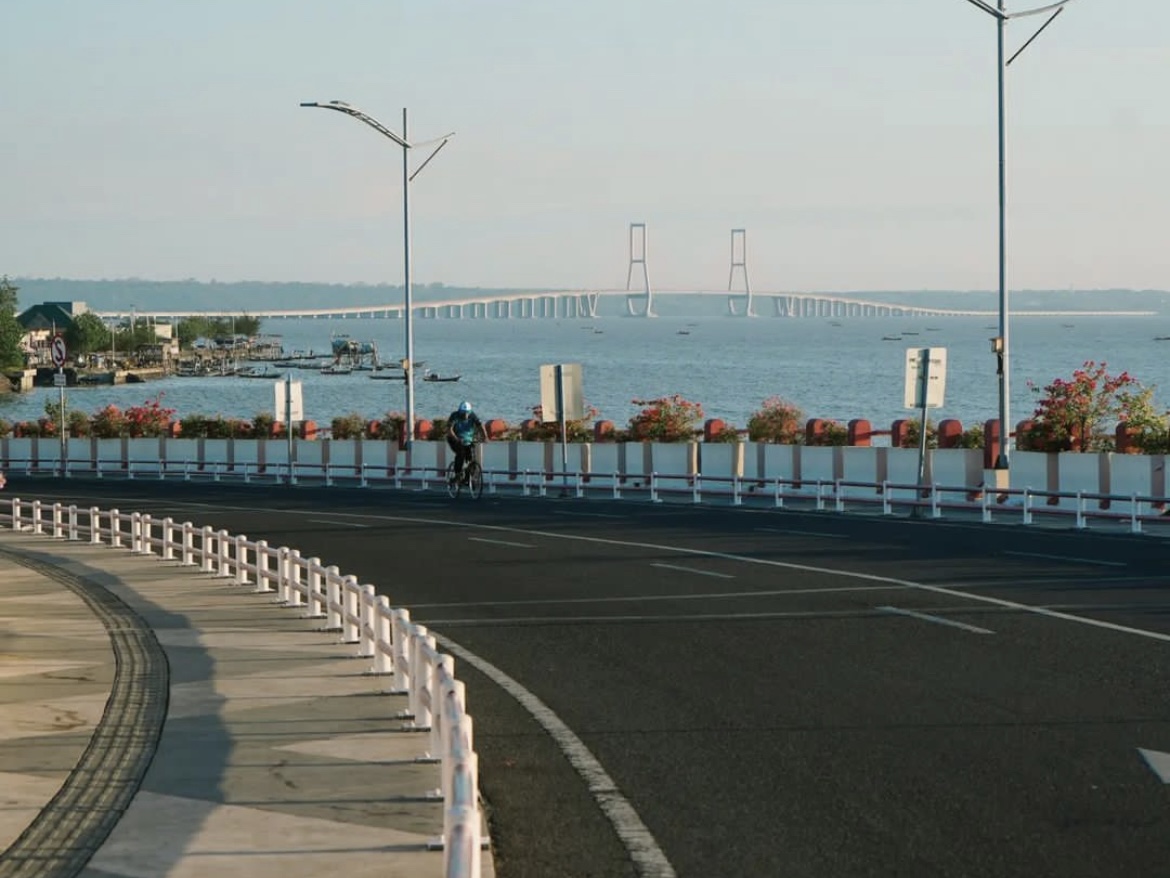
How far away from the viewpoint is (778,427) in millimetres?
55344

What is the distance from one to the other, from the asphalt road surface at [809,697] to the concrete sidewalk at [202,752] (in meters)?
0.85

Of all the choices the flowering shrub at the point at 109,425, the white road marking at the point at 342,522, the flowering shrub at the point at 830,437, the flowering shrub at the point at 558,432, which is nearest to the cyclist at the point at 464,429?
the white road marking at the point at 342,522

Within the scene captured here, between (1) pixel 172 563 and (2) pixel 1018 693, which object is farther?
(1) pixel 172 563

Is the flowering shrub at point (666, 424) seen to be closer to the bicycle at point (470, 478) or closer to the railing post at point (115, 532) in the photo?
the bicycle at point (470, 478)

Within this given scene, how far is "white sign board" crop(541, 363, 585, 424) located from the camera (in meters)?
49.2

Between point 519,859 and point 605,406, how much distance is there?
139 meters

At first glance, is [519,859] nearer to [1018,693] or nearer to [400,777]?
[400,777]

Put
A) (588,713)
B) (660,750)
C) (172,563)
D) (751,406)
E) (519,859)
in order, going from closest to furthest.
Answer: (519,859) → (660,750) → (588,713) → (172,563) → (751,406)

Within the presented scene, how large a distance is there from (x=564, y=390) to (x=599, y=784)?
121 feet

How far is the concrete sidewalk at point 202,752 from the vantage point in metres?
11.0

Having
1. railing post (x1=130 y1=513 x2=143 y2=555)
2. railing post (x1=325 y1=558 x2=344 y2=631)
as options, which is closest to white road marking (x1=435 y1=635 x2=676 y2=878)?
railing post (x1=325 y1=558 x2=344 y2=631)

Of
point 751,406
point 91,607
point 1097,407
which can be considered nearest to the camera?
point 91,607

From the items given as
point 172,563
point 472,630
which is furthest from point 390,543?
point 472,630

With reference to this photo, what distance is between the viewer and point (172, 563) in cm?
3009
